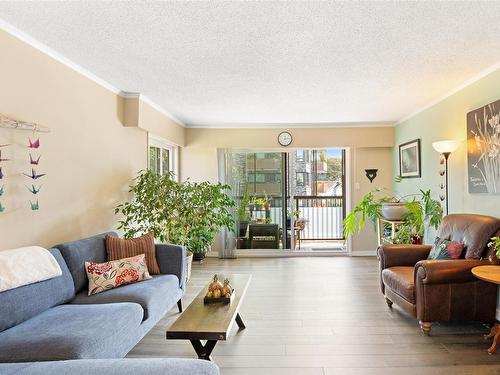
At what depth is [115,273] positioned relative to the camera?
113 inches

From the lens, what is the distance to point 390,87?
3820 mm

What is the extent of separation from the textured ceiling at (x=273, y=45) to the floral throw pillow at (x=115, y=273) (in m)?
1.76

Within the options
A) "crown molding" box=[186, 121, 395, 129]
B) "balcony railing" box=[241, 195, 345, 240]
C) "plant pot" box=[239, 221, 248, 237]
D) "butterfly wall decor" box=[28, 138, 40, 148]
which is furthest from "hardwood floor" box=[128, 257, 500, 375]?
"balcony railing" box=[241, 195, 345, 240]

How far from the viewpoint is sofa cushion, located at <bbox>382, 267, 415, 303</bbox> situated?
298 cm

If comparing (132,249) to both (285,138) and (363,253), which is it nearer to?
(285,138)

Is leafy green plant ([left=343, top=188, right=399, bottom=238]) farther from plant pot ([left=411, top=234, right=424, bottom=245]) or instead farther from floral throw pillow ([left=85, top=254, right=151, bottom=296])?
floral throw pillow ([left=85, top=254, right=151, bottom=296])

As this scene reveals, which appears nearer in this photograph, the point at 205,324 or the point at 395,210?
the point at 205,324

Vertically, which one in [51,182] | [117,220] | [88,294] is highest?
[51,182]

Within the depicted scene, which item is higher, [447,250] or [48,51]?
[48,51]

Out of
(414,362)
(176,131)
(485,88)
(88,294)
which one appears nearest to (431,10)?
(485,88)

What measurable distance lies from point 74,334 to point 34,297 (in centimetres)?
53

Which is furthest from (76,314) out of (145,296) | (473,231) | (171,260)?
(473,231)

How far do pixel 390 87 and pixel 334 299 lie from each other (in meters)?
2.42

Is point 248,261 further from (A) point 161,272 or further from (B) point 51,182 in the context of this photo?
(B) point 51,182
